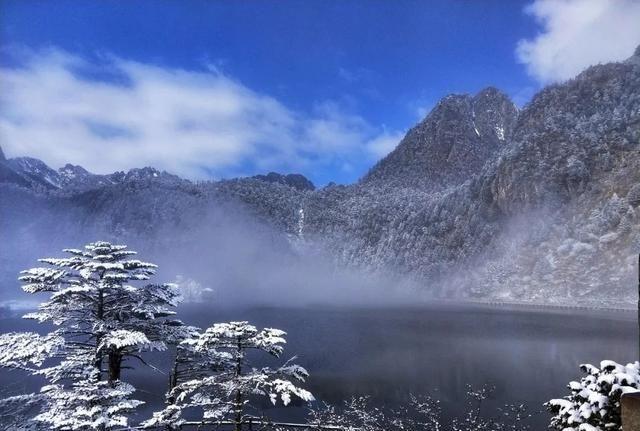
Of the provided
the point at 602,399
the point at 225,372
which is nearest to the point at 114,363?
the point at 225,372

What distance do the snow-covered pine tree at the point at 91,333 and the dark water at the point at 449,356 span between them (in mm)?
22011

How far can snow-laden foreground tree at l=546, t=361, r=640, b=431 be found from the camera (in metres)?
8.48

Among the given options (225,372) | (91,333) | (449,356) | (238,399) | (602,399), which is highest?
(91,333)

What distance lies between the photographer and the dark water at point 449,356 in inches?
1533

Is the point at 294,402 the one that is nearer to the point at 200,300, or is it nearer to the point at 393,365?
the point at 393,365

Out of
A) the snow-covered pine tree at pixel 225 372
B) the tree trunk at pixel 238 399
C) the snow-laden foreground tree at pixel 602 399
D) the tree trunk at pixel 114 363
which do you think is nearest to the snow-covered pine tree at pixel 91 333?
the tree trunk at pixel 114 363

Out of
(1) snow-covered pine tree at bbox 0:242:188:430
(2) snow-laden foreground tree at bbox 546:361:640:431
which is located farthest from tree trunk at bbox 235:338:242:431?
(2) snow-laden foreground tree at bbox 546:361:640:431

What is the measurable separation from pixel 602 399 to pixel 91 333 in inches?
489

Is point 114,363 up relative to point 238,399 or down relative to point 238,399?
up

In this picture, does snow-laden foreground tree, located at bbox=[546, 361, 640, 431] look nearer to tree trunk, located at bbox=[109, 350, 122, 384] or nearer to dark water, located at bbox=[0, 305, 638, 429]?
tree trunk, located at bbox=[109, 350, 122, 384]

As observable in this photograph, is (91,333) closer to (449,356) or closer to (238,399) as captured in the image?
(238,399)

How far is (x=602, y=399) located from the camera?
8719mm

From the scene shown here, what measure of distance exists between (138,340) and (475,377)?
132 ft

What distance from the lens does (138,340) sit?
11461mm
